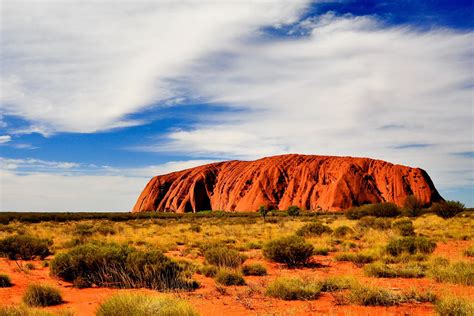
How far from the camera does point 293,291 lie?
7.61m

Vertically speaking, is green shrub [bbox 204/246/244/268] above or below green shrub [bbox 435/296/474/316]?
below

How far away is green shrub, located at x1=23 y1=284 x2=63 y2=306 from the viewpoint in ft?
23.5

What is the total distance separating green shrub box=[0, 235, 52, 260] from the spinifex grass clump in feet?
14.3

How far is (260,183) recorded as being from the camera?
263ft

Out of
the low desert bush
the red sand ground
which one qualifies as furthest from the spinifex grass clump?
the low desert bush

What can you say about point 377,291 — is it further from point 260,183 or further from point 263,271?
point 260,183

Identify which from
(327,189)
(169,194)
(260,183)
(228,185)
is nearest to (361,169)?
(327,189)

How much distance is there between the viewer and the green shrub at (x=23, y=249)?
13.6m

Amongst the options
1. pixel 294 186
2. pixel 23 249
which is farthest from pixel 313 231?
pixel 294 186

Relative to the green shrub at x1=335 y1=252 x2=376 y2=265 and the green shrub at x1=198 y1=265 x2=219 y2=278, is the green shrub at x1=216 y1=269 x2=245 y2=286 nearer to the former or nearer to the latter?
the green shrub at x1=198 y1=265 x2=219 y2=278

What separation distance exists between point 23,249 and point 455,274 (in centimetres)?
1416

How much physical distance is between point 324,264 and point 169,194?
8259cm

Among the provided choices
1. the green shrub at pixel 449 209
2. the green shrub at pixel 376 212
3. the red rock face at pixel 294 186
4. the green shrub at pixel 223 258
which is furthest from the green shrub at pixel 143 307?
the red rock face at pixel 294 186

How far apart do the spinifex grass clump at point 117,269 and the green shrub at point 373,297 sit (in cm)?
381
